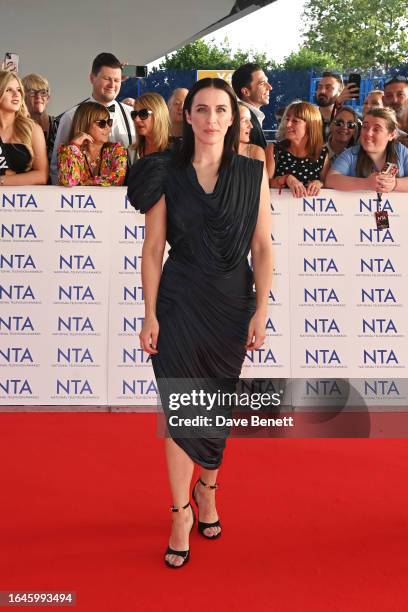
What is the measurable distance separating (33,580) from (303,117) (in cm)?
360

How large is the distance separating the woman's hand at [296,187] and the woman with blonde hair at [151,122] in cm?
86

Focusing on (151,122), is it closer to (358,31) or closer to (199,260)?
(199,260)

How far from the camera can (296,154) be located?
5355 millimetres

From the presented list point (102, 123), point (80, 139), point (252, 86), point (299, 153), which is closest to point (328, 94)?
point (252, 86)

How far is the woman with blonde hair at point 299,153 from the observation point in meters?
5.25

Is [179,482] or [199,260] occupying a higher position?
[199,260]

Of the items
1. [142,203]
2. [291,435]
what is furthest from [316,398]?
[142,203]

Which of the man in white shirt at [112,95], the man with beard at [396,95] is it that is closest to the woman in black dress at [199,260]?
the man in white shirt at [112,95]

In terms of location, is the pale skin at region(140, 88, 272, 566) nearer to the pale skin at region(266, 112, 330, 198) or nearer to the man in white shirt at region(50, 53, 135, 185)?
the pale skin at region(266, 112, 330, 198)

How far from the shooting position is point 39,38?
24344 mm

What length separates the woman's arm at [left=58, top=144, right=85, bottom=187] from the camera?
17.0ft

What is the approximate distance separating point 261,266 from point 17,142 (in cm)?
285

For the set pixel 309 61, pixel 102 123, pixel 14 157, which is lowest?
pixel 14 157

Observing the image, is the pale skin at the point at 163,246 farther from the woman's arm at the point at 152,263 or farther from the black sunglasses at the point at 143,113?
the black sunglasses at the point at 143,113
